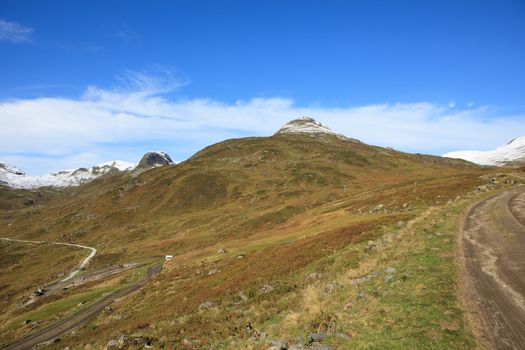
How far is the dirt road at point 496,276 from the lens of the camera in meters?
12.6

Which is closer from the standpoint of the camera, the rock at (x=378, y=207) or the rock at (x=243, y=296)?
the rock at (x=243, y=296)

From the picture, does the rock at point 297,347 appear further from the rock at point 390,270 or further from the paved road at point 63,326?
the paved road at point 63,326

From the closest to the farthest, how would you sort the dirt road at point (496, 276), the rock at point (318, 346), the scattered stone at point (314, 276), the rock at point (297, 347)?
the dirt road at point (496, 276) < the rock at point (318, 346) < the rock at point (297, 347) < the scattered stone at point (314, 276)

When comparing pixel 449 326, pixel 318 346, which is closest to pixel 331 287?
pixel 318 346

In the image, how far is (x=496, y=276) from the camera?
17.6m

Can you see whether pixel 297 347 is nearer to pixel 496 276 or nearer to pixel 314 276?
pixel 496 276

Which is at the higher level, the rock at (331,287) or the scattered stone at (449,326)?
the scattered stone at (449,326)

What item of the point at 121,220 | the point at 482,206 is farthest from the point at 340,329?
the point at 121,220

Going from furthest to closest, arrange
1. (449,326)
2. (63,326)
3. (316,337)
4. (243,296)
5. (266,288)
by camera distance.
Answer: (63,326) → (243,296) → (266,288) → (316,337) → (449,326)

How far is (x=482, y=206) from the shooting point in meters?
39.8

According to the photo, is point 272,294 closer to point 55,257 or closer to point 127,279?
point 127,279

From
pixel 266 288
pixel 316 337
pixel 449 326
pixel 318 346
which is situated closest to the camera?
pixel 449 326

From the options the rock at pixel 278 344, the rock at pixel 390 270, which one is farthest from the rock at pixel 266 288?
the rock at pixel 278 344

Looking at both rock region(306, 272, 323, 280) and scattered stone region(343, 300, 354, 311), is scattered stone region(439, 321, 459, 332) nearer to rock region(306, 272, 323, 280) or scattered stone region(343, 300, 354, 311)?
scattered stone region(343, 300, 354, 311)
